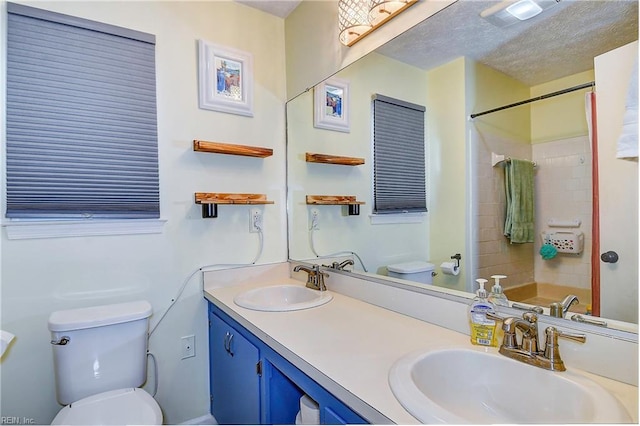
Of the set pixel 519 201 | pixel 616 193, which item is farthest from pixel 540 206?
pixel 616 193

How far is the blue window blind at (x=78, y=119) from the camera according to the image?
4.58 feet

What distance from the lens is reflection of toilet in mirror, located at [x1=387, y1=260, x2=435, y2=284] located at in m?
1.37

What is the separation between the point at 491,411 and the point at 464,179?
0.81m

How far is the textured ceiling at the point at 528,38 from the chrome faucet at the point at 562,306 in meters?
0.65

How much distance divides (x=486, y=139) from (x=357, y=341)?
890mm

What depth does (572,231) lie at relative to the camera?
3.26ft

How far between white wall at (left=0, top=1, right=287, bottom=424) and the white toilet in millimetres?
168

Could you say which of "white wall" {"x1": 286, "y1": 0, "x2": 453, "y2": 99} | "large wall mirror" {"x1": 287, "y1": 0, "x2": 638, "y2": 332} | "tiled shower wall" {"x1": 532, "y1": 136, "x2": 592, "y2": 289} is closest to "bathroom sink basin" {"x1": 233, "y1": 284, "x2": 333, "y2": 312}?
"large wall mirror" {"x1": 287, "y1": 0, "x2": 638, "y2": 332}

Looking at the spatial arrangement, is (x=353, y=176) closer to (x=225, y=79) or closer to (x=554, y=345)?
(x=225, y=79)

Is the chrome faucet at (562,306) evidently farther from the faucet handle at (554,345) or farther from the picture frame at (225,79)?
the picture frame at (225,79)

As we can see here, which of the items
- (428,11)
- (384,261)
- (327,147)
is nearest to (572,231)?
(384,261)

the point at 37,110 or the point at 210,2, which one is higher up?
the point at 210,2

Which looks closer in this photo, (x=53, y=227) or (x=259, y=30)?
(x=53, y=227)

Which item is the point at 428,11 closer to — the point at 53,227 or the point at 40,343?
the point at 53,227
